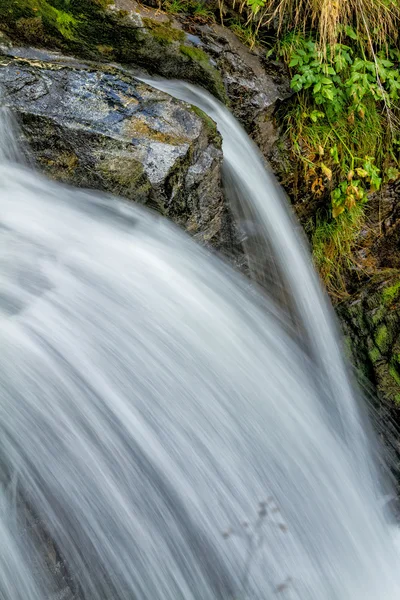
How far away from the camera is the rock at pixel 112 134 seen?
2.83 m

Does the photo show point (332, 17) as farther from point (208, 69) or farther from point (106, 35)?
point (106, 35)

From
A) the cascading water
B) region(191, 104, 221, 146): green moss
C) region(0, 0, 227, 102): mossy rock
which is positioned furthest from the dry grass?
the cascading water

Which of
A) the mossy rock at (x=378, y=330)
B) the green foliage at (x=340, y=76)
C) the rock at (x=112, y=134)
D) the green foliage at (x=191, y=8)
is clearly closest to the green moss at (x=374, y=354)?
the mossy rock at (x=378, y=330)

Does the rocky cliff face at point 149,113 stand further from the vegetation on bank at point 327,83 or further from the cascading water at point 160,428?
the cascading water at point 160,428

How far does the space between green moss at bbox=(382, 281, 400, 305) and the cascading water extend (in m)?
0.54

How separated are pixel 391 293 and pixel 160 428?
74.7 inches

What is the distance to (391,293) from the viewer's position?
11.8 ft

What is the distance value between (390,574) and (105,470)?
1562 millimetres

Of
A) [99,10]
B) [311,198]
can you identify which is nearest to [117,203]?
[99,10]

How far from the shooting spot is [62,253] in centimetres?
260

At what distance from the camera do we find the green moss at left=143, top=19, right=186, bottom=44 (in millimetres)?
3549

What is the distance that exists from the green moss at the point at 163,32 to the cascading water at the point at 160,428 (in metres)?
0.79

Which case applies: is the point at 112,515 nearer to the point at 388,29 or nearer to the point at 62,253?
the point at 62,253

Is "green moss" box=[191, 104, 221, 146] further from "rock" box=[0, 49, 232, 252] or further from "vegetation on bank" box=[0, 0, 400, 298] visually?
"vegetation on bank" box=[0, 0, 400, 298]
